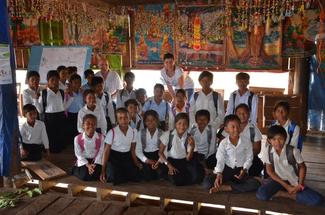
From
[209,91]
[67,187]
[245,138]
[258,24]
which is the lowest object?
[67,187]

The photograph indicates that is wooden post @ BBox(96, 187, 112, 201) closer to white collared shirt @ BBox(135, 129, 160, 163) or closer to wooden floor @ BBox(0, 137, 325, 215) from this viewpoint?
wooden floor @ BBox(0, 137, 325, 215)

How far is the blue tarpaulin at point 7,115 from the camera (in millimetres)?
4525

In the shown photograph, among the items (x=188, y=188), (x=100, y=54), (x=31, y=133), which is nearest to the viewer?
(x=188, y=188)

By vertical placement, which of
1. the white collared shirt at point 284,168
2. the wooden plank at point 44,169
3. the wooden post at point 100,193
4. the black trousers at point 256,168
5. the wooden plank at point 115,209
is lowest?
the wooden post at point 100,193

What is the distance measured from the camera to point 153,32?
8.61 meters

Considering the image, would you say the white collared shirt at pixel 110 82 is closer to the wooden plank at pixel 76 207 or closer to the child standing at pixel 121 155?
the child standing at pixel 121 155

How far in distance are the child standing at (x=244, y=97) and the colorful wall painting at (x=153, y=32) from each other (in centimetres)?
352

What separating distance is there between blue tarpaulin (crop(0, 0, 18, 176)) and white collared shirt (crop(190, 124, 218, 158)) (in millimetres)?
2488

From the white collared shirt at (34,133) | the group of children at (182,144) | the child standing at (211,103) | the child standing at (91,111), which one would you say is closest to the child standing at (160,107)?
the group of children at (182,144)

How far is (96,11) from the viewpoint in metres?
7.61

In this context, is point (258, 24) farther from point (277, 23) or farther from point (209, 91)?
point (209, 91)

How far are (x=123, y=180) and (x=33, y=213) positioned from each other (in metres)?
1.20

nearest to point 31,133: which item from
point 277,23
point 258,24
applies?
point 258,24

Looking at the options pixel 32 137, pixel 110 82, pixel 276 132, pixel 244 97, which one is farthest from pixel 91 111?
pixel 276 132
